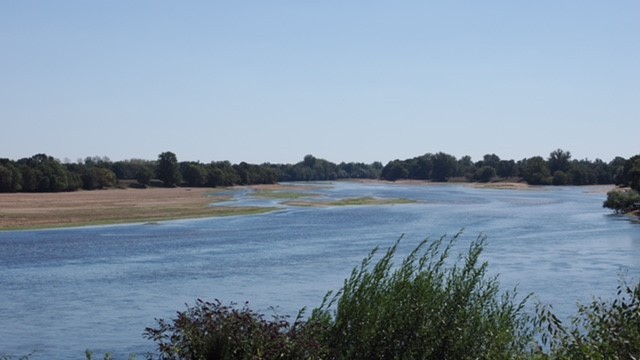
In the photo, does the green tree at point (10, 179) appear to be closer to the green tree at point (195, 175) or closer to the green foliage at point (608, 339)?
the green tree at point (195, 175)

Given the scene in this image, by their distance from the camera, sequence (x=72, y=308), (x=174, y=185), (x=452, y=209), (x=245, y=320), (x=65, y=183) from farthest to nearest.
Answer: (x=174, y=185) → (x=65, y=183) → (x=452, y=209) → (x=72, y=308) → (x=245, y=320)

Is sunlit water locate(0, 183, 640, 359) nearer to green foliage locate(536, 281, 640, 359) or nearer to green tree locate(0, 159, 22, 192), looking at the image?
green foliage locate(536, 281, 640, 359)

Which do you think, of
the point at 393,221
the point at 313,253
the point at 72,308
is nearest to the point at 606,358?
the point at 72,308

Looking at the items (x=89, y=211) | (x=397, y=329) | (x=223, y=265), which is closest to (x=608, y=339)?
(x=397, y=329)

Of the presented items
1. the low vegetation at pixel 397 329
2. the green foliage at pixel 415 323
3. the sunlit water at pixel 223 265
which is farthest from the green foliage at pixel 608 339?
the sunlit water at pixel 223 265

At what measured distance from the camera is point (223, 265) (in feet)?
148

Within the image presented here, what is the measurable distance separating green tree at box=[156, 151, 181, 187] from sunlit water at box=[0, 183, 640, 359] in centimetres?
9226

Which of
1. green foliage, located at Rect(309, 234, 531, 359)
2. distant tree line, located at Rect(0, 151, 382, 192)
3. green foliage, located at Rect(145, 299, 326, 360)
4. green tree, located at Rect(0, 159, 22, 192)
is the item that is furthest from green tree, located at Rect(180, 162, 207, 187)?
green foliage, located at Rect(145, 299, 326, 360)

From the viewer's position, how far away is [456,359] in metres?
15.5

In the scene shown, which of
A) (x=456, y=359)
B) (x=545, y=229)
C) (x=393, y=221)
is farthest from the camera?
(x=393, y=221)

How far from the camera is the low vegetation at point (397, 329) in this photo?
1376 cm

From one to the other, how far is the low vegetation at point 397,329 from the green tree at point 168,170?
6157 inches

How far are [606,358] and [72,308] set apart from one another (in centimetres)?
2497

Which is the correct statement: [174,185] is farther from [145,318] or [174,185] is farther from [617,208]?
[145,318]
